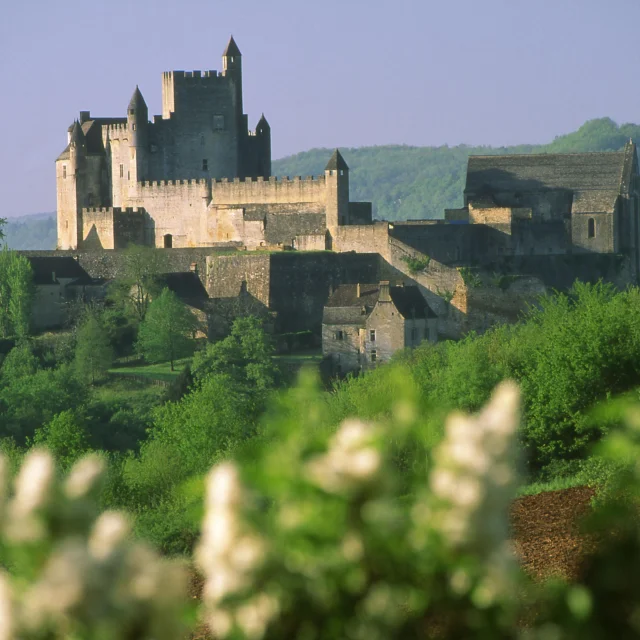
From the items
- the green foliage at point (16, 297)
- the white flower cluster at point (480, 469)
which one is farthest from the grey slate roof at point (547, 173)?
the white flower cluster at point (480, 469)

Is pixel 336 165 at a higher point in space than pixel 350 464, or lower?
higher

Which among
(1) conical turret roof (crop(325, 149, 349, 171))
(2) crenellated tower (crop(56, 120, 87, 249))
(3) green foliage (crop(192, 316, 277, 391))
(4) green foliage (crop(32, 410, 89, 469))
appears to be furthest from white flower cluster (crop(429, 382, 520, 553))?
(2) crenellated tower (crop(56, 120, 87, 249))

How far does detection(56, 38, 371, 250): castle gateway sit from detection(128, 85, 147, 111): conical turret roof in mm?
43

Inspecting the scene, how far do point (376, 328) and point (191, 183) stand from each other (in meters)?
13.2

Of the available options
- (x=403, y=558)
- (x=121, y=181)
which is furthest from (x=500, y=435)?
(x=121, y=181)

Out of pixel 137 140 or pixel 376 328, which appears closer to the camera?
pixel 376 328

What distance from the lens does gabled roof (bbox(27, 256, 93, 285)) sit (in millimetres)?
53438

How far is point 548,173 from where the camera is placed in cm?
5872

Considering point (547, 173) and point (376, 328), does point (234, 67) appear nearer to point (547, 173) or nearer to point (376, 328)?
point (547, 173)

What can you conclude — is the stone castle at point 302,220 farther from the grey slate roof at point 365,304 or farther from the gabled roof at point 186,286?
the grey slate roof at point 365,304

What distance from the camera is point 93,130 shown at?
204 ft

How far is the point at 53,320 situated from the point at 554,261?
58.4 ft

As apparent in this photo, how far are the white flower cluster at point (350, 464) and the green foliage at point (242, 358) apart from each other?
39.8m

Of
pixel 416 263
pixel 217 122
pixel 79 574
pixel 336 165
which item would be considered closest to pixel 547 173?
pixel 336 165
